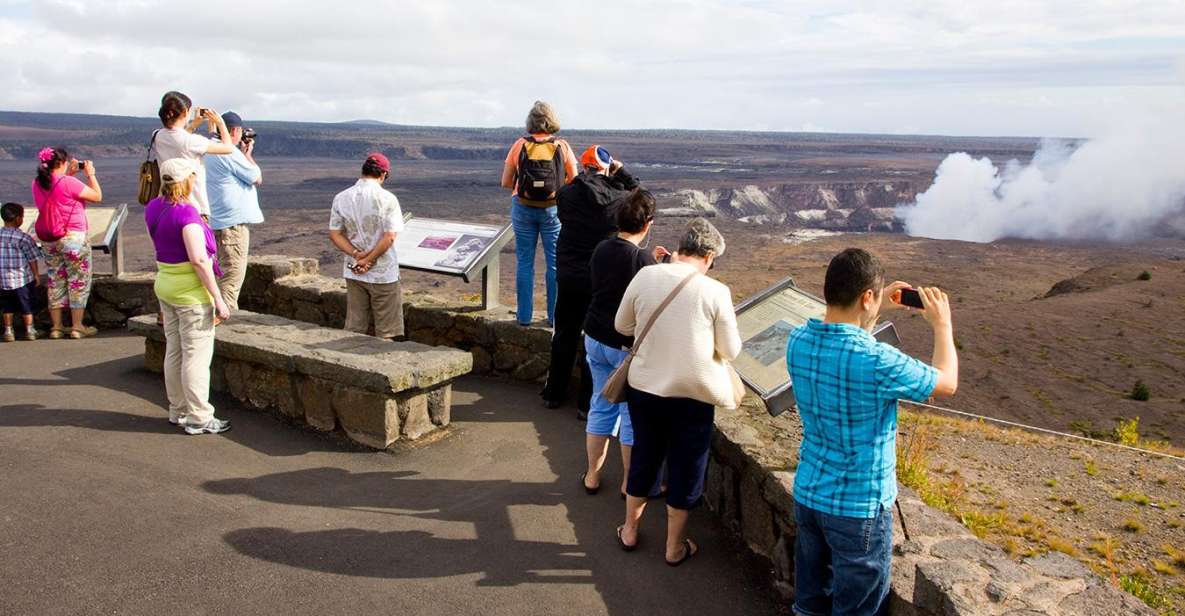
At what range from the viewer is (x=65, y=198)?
7.36 metres

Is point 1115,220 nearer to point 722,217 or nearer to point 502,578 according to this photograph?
point 722,217

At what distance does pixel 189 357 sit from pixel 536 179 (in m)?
2.48

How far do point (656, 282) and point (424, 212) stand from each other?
41.6m

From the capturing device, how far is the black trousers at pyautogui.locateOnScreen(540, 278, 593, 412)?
5547 millimetres

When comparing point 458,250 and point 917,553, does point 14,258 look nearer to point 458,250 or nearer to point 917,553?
point 458,250

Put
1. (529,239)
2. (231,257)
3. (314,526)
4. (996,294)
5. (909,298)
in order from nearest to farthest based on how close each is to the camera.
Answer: (909,298) < (314,526) < (529,239) < (231,257) < (996,294)

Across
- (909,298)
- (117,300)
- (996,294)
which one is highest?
(909,298)

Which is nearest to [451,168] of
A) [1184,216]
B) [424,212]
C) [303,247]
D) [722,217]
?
[722,217]

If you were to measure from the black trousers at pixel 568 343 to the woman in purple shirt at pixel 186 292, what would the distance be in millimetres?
2014

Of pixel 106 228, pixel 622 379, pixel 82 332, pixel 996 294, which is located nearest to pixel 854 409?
pixel 622 379

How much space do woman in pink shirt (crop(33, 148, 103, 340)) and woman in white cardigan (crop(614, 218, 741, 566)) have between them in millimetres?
5563

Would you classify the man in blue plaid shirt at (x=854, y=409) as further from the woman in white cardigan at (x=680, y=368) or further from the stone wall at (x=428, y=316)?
the stone wall at (x=428, y=316)

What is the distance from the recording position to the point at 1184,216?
239 ft

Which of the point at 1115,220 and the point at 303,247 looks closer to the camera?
the point at 303,247
